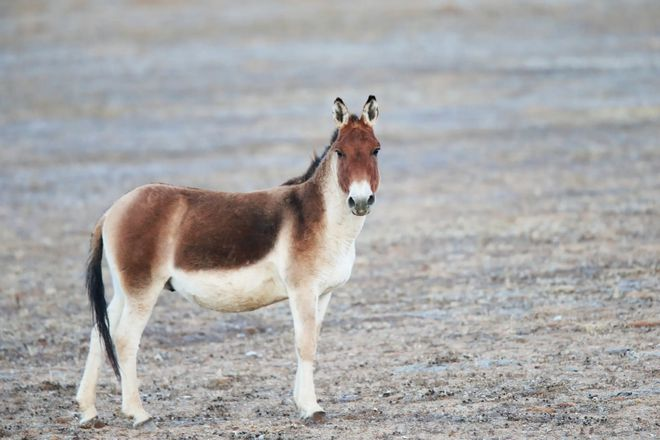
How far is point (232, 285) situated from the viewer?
349 inches

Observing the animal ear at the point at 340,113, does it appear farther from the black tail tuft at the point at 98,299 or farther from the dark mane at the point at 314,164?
the black tail tuft at the point at 98,299

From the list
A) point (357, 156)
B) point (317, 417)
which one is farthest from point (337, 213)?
point (317, 417)

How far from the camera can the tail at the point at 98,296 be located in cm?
888

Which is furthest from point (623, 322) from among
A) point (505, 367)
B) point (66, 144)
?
point (66, 144)

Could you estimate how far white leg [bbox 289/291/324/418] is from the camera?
8828mm

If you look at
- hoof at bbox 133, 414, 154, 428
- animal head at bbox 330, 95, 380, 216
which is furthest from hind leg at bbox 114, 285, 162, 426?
animal head at bbox 330, 95, 380, 216

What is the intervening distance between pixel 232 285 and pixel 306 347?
69 centimetres

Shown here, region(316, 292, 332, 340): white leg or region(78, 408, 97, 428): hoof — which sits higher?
region(316, 292, 332, 340): white leg

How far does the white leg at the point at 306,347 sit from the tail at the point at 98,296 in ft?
4.38

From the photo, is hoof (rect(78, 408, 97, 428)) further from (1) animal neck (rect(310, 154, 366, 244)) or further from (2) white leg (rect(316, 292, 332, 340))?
(1) animal neck (rect(310, 154, 366, 244))

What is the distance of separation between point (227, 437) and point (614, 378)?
3.03 m

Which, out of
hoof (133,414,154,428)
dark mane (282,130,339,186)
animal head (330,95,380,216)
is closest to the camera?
animal head (330,95,380,216)

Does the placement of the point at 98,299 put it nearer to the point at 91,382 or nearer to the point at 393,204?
the point at 91,382

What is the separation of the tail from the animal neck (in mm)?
1691
